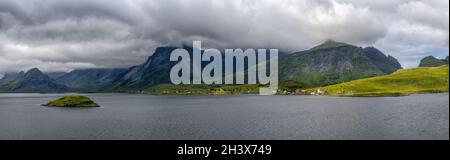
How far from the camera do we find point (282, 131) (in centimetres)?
10312

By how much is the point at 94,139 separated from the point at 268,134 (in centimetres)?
4731

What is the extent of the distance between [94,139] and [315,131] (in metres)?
61.2

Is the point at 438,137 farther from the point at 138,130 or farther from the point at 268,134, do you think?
the point at 138,130

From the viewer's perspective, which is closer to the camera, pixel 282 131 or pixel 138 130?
pixel 282 131
